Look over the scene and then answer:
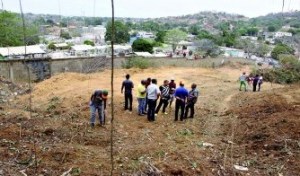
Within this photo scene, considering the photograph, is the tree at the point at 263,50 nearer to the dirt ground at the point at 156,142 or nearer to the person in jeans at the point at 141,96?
the dirt ground at the point at 156,142

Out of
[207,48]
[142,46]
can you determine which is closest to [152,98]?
[142,46]

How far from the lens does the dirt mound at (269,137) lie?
8.24 meters

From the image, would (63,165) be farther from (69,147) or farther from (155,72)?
(155,72)

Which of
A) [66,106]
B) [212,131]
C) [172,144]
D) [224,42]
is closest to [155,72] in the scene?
[66,106]

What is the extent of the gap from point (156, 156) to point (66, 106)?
676 centimetres

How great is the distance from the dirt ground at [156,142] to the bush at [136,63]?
16.5 m

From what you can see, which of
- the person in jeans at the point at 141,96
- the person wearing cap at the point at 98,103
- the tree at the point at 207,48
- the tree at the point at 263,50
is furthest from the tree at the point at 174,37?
the person wearing cap at the point at 98,103

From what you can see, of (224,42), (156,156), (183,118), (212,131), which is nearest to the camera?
(156,156)

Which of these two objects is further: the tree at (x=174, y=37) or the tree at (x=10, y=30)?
the tree at (x=174, y=37)

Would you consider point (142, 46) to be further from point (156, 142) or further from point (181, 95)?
point (156, 142)

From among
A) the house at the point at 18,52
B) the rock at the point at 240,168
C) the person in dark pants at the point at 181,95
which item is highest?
the person in dark pants at the point at 181,95

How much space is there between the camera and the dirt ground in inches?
300

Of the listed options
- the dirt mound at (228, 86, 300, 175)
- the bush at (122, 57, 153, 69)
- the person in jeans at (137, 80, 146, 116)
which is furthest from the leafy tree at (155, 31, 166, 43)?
the person in jeans at (137, 80, 146, 116)

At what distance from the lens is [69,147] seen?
8.60 m
